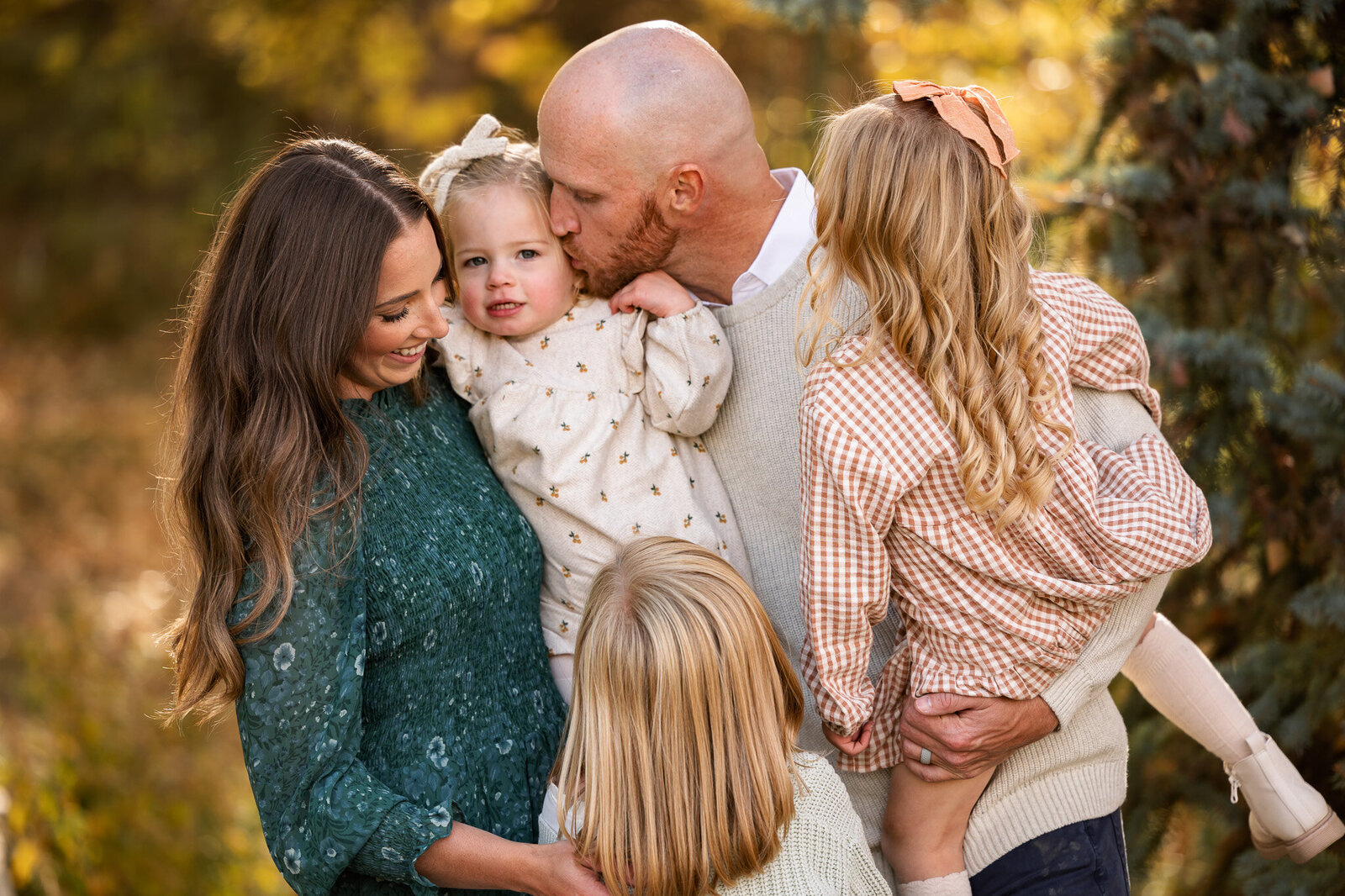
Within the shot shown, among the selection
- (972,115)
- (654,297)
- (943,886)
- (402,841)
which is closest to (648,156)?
(654,297)

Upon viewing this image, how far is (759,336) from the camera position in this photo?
6.39ft

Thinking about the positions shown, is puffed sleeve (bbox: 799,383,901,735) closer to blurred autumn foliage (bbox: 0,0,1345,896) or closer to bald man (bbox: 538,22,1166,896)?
bald man (bbox: 538,22,1166,896)

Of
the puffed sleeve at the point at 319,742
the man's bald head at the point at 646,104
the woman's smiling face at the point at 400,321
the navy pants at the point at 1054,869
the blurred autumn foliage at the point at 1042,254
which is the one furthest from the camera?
the blurred autumn foliage at the point at 1042,254

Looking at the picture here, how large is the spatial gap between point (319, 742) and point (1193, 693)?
158 cm

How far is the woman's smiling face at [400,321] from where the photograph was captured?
168 cm

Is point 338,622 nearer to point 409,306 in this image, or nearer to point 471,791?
point 471,791

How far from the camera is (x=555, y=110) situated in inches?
77.2

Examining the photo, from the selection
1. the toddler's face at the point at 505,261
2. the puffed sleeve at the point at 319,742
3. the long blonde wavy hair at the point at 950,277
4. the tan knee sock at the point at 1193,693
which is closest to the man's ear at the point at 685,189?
the toddler's face at the point at 505,261

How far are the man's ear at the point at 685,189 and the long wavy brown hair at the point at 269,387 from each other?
501 mm

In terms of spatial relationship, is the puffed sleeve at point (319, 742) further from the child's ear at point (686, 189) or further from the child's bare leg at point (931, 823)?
the child's ear at point (686, 189)

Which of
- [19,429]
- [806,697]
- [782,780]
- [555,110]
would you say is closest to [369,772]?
[782,780]

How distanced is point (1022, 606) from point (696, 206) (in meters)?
0.90

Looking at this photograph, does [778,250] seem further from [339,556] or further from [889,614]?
[339,556]

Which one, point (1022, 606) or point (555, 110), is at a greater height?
point (555, 110)
